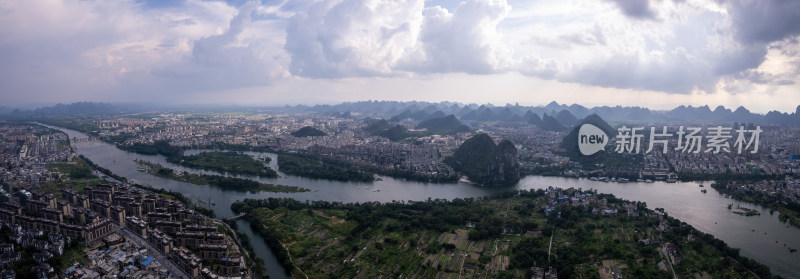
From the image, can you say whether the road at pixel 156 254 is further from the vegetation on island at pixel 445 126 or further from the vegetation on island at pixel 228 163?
the vegetation on island at pixel 445 126

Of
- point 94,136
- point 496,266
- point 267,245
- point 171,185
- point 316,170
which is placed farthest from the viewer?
point 94,136

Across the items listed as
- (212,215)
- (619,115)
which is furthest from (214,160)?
(619,115)

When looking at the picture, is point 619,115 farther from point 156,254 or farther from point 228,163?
point 156,254

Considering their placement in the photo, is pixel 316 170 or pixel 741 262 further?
pixel 316 170

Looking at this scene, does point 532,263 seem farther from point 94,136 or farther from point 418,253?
point 94,136

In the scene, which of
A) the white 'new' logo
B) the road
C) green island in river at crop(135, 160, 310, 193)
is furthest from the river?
the white 'new' logo

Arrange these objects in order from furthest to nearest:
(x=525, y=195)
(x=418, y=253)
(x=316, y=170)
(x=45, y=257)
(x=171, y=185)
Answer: (x=316, y=170) → (x=171, y=185) → (x=525, y=195) → (x=418, y=253) → (x=45, y=257)

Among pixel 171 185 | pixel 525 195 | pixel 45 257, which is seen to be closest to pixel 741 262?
pixel 525 195
